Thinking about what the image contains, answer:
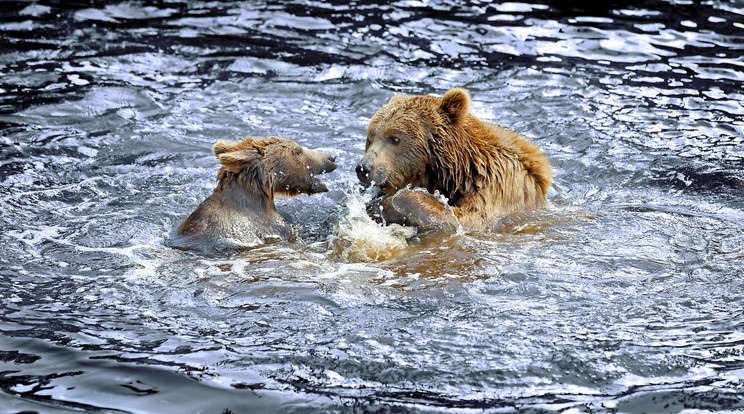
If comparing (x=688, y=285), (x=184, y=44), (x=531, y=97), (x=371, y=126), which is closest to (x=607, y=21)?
(x=531, y=97)

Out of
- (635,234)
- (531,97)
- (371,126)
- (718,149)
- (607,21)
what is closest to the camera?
(635,234)

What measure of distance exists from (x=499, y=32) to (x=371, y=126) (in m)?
6.92

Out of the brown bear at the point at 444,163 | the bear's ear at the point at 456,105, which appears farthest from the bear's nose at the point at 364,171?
the bear's ear at the point at 456,105

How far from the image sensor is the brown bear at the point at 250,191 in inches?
306

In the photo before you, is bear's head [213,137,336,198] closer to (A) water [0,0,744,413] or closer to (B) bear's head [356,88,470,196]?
(A) water [0,0,744,413]

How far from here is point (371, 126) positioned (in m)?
8.34

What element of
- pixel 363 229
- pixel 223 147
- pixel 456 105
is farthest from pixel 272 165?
pixel 456 105

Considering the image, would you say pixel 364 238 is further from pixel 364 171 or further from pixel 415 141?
pixel 415 141

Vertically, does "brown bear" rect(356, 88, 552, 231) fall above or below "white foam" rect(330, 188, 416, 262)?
above

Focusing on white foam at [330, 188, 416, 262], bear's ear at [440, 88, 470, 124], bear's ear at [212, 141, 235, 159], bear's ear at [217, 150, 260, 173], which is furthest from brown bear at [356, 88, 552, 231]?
bear's ear at [212, 141, 235, 159]

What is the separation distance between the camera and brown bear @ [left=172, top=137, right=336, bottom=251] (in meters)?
7.76

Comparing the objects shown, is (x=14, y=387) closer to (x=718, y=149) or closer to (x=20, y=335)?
(x=20, y=335)

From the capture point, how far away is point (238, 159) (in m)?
8.13

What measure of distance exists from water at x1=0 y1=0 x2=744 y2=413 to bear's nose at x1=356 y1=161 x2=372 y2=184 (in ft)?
1.21
